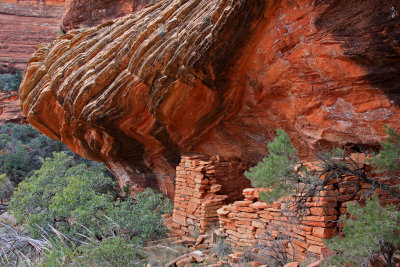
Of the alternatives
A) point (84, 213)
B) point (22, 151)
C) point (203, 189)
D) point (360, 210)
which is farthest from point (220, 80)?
point (22, 151)

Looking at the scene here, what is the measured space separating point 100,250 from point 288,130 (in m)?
3.40

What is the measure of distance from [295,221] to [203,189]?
100.0 inches

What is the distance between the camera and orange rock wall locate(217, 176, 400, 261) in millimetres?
3967

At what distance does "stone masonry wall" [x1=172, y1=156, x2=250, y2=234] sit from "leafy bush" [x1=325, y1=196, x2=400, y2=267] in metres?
3.18

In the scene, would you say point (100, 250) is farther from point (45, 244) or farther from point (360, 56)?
point (360, 56)

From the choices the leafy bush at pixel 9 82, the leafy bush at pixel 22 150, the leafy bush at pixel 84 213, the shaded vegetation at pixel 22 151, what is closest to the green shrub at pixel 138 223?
the leafy bush at pixel 84 213

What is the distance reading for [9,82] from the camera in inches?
757

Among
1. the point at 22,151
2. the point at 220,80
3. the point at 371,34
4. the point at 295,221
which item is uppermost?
the point at 371,34

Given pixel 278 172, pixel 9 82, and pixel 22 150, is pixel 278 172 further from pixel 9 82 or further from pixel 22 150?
pixel 9 82

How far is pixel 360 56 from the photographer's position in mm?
3816

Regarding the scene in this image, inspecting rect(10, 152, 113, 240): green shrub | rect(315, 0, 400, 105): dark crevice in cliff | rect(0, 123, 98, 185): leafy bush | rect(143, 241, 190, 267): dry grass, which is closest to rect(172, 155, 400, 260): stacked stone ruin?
rect(143, 241, 190, 267): dry grass

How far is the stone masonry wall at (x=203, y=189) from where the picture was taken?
640cm

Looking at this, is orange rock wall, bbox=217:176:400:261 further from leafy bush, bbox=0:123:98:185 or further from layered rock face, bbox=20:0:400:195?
leafy bush, bbox=0:123:98:185

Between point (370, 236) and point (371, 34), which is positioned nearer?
point (370, 236)
